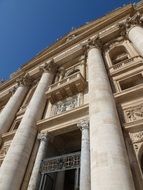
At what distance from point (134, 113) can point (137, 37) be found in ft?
17.7

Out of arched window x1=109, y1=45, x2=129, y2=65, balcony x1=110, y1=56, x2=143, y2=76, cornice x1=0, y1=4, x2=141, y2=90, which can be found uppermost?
cornice x1=0, y1=4, x2=141, y2=90

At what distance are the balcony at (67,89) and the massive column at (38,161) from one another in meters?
3.11

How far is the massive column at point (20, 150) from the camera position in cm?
760

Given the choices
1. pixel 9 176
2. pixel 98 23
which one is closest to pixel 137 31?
pixel 98 23

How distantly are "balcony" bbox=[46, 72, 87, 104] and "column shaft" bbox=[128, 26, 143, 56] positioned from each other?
3.65 meters

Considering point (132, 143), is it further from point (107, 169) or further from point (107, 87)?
point (107, 87)

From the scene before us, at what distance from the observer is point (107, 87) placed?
28.6 feet

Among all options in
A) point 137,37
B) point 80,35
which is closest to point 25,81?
point 80,35

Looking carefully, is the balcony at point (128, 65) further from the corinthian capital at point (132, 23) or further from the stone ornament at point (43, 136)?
the stone ornament at point (43, 136)

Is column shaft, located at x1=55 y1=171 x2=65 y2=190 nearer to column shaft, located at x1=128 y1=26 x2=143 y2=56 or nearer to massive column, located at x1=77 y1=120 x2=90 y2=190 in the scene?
massive column, located at x1=77 y1=120 x2=90 y2=190

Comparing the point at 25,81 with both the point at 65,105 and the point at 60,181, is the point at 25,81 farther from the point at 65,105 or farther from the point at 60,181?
the point at 60,181

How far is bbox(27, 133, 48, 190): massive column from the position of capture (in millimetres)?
7542

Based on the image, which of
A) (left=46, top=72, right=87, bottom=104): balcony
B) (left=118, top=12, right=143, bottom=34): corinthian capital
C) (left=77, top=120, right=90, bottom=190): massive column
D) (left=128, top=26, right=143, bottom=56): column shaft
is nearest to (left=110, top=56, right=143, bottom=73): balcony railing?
(left=128, top=26, right=143, bottom=56): column shaft

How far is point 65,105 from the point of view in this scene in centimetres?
1134
